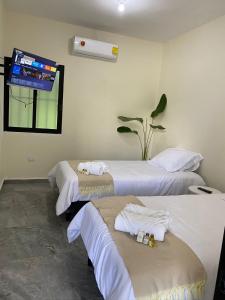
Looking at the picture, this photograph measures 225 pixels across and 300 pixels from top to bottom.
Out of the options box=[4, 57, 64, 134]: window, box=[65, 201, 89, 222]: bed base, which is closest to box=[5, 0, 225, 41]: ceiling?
box=[4, 57, 64, 134]: window

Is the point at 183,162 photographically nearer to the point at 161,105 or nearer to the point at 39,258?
the point at 161,105

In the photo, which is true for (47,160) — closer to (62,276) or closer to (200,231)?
(62,276)

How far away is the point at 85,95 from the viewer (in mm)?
A: 4285

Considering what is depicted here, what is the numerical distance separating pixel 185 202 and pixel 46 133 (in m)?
2.76

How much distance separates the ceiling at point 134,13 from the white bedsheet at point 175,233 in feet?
7.68

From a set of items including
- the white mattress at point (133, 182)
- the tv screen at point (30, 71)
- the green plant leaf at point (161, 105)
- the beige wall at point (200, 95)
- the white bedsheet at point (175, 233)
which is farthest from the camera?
the green plant leaf at point (161, 105)

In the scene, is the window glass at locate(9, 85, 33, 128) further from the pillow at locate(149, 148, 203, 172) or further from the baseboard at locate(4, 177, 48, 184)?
the pillow at locate(149, 148, 203, 172)

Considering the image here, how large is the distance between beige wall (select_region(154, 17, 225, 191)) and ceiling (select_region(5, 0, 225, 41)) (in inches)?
10.0

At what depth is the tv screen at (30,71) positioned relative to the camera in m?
2.48

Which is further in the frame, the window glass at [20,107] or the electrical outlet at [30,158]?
the electrical outlet at [30,158]

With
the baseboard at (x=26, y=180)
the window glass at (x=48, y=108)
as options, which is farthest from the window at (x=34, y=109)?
the baseboard at (x=26, y=180)

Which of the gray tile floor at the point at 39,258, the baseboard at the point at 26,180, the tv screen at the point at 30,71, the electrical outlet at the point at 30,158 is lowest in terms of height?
the gray tile floor at the point at 39,258

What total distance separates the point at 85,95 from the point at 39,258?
2.85 metres

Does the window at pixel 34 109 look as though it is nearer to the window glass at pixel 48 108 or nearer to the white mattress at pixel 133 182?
the window glass at pixel 48 108
